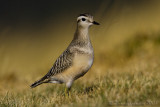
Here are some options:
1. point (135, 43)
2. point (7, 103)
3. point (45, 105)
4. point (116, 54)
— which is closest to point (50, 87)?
point (7, 103)

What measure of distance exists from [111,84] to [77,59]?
77 centimetres

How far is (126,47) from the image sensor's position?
10430mm

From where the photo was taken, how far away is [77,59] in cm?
600

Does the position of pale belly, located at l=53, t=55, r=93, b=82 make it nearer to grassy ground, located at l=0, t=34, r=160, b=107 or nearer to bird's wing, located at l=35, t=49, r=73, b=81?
bird's wing, located at l=35, t=49, r=73, b=81

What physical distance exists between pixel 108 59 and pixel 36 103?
4.72 m

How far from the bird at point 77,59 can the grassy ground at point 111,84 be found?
336mm

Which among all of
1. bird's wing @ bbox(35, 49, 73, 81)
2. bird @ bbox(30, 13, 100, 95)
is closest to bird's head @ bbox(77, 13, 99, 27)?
bird @ bbox(30, 13, 100, 95)

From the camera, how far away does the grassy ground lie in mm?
5066

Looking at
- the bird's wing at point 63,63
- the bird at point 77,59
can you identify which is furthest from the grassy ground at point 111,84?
the bird's wing at point 63,63

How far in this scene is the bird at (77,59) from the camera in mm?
5961

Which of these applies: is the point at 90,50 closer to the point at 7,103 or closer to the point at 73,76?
the point at 73,76

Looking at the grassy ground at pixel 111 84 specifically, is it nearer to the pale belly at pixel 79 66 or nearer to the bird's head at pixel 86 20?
the pale belly at pixel 79 66

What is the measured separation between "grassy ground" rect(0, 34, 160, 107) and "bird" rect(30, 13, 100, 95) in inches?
13.2

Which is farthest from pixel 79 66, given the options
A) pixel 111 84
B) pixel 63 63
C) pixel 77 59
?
pixel 111 84
